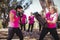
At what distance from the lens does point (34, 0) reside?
253 inches

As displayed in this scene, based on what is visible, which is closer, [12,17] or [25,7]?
[12,17]

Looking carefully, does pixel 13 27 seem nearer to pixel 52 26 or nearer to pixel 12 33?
pixel 12 33

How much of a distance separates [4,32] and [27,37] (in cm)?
76

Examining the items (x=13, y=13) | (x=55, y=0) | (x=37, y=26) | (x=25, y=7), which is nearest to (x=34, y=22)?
(x=37, y=26)

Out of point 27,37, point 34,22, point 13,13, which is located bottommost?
point 27,37

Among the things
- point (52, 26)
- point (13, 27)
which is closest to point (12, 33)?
point (13, 27)

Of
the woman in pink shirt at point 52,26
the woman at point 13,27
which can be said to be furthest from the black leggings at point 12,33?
the woman in pink shirt at point 52,26

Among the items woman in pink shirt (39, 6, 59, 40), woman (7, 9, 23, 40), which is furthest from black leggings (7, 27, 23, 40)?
woman in pink shirt (39, 6, 59, 40)

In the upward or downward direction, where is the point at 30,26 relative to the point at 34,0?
downward

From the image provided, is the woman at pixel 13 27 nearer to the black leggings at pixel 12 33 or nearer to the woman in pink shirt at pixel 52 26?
the black leggings at pixel 12 33

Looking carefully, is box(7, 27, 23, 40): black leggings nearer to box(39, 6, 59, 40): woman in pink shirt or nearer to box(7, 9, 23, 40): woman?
box(7, 9, 23, 40): woman

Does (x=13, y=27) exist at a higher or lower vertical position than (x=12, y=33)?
higher

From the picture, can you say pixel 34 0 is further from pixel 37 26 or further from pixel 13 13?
pixel 13 13

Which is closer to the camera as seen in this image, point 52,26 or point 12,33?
point 12,33
